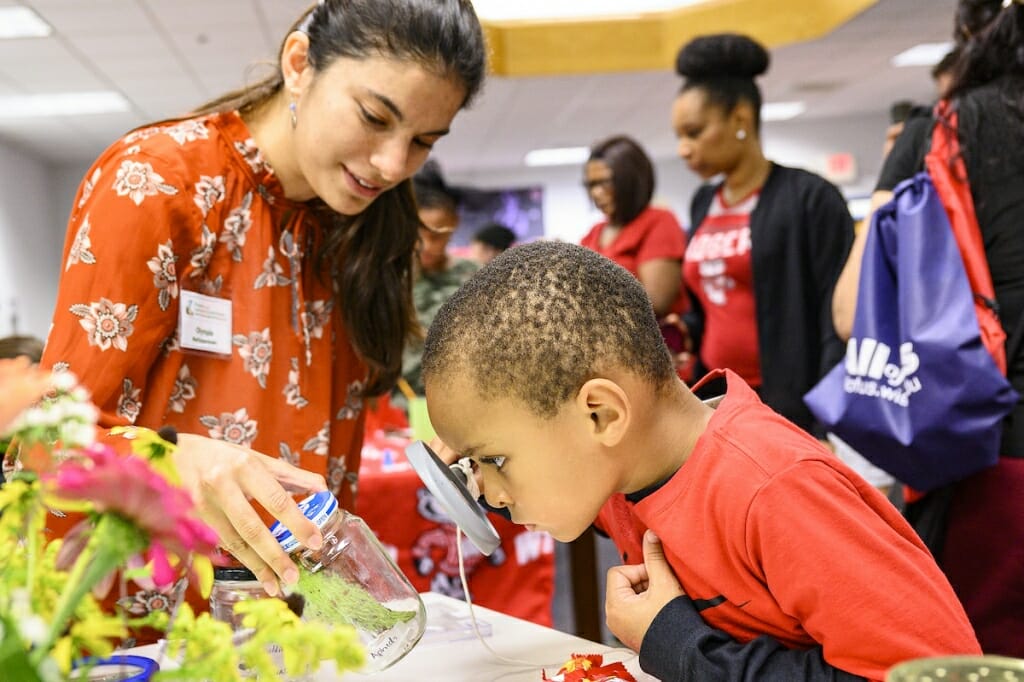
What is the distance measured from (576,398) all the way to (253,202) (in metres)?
0.68

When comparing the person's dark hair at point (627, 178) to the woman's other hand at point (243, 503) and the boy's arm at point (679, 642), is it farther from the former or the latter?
the woman's other hand at point (243, 503)

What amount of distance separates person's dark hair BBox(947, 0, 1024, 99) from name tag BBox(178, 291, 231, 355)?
4.18 ft

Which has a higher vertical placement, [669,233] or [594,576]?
[669,233]

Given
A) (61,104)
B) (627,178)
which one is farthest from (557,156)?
(627,178)

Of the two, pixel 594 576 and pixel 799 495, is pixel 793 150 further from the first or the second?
pixel 799 495

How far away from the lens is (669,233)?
10.9 feet

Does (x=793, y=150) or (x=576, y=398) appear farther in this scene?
(x=793, y=150)

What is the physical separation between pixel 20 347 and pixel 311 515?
1471mm

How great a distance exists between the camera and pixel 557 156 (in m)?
13.1

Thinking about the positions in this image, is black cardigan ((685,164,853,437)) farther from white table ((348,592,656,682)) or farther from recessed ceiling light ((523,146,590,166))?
recessed ceiling light ((523,146,590,166))

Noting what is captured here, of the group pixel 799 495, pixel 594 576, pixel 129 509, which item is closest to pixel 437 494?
pixel 799 495

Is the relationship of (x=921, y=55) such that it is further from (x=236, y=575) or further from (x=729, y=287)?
(x=236, y=575)

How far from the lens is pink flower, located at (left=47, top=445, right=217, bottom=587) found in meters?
0.48

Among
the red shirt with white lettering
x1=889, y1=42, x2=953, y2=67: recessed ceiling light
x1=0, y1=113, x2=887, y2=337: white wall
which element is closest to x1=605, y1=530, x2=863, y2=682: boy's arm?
the red shirt with white lettering
